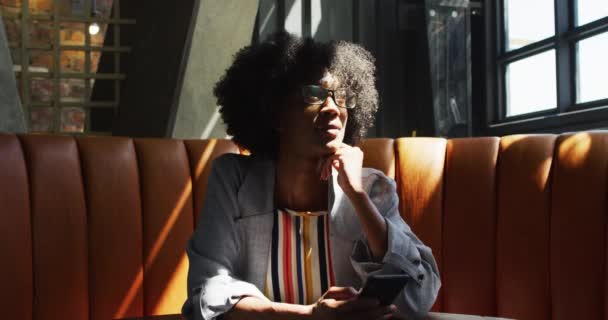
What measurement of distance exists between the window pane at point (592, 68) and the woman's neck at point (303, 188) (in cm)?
283

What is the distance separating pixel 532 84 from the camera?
204 inches

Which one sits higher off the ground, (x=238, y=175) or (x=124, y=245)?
(x=238, y=175)

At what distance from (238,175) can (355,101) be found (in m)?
0.44

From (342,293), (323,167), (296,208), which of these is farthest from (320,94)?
(342,293)

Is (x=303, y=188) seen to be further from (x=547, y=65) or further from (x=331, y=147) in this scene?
(x=547, y=65)

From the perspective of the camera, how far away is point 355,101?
2275mm

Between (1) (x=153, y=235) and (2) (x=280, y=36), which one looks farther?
(1) (x=153, y=235)

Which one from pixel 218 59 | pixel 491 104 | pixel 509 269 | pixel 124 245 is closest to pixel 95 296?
pixel 124 245

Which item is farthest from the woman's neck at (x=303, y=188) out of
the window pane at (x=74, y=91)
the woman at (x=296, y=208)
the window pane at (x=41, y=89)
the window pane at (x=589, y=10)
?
the window pane at (x=74, y=91)

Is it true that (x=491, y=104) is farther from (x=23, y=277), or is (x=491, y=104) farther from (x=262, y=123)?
(x=23, y=277)

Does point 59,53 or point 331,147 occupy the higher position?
point 59,53

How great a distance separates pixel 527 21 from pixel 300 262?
12.4ft

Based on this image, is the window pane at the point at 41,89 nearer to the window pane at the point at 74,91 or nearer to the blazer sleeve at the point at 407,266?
the window pane at the point at 74,91

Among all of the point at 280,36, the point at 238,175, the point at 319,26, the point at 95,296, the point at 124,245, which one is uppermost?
the point at 319,26
